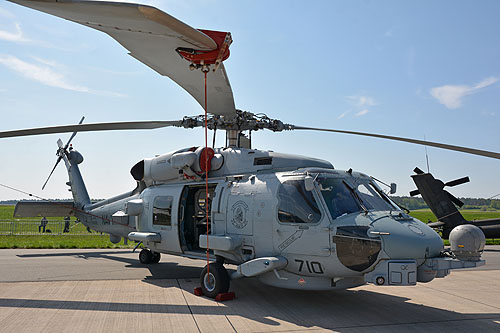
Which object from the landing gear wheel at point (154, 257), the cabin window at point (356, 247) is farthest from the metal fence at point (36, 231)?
the cabin window at point (356, 247)

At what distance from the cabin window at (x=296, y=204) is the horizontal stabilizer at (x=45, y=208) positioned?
1020cm

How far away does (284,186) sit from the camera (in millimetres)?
7062

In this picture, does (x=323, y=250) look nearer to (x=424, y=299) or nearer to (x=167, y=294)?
(x=424, y=299)

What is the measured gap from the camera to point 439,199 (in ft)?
56.4

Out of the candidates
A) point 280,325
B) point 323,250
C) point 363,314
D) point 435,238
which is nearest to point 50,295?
point 280,325

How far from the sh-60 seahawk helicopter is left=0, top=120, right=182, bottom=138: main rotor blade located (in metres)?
0.03

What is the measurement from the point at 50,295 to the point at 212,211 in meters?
3.44

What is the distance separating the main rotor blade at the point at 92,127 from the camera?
7.44m

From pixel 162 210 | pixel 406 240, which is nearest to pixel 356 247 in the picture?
pixel 406 240

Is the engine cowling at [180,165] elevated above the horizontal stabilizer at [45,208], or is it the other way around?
the engine cowling at [180,165]

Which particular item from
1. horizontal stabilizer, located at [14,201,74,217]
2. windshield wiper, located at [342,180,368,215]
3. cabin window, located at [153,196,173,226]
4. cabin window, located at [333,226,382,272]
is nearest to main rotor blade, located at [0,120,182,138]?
cabin window, located at [153,196,173,226]

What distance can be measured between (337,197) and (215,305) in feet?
9.29

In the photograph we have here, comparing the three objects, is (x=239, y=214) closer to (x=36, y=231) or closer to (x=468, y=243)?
(x=468, y=243)

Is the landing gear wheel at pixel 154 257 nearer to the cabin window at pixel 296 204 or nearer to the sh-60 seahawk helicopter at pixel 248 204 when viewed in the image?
the sh-60 seahawk helicopter at pixel 248 204
